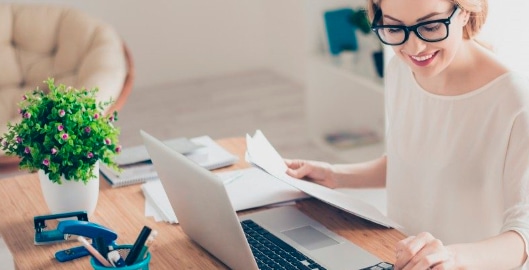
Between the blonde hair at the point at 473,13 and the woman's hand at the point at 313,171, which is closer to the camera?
the blonde hair at the point at 473,13

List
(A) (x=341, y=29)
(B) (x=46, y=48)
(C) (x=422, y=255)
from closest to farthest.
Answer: (C) (x=422, y=255) → (B) (x=46, y=48) → (A) (x=341, y=29)

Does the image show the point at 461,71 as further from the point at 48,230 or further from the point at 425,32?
the point at 48,230

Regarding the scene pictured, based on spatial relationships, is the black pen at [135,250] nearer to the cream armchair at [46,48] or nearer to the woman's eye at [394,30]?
the woman's eye at [394,30]

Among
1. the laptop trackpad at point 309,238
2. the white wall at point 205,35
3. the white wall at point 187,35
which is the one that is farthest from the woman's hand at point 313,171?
the white wall at point 187,35

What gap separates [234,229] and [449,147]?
0.62m

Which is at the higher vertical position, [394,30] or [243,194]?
[394,30]

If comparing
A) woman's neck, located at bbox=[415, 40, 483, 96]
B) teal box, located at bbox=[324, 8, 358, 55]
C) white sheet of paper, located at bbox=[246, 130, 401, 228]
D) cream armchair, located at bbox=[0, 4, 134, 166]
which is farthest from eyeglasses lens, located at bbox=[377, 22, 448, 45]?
teal box, located at bbox=[324, 8, 358, 55]

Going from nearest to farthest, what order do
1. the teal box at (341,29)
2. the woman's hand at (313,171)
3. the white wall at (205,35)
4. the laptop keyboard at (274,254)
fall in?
the laptop keyboard at (274,254) < the woman's hand at (313,171) < the teal box at (341,29) < the white wall at (205,35)

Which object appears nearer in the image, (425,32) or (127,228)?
(425,32)

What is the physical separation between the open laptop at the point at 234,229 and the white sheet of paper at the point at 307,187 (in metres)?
0.06

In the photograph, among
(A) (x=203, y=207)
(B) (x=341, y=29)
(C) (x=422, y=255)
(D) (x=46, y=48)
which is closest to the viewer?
(C) (x=422, y=255)

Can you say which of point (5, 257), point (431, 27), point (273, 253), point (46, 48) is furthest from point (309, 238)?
point (46, 48)

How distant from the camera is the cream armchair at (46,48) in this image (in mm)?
3342

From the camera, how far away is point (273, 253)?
5.17ft
